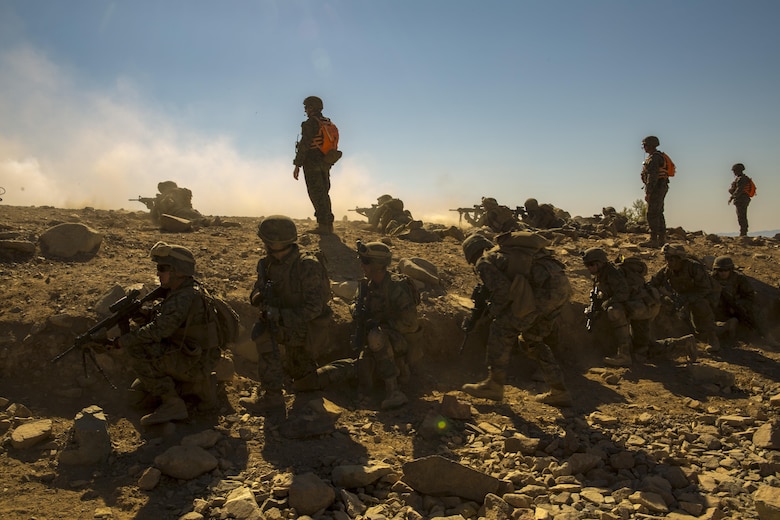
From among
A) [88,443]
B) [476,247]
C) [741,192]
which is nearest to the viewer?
[88,443]

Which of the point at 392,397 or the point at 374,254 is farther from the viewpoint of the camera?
the point at 374,254

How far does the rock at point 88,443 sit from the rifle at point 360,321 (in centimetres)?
268

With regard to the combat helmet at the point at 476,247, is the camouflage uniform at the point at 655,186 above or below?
above

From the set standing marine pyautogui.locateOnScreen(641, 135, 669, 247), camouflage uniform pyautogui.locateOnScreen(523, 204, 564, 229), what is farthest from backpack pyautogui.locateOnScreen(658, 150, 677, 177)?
camouflage uniform pyautogui.locateOnScreen(523, 204, 564, 229)

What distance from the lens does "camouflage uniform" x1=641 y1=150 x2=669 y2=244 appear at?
12.2m

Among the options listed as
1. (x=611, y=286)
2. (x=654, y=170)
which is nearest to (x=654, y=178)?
(x=654, y=170)

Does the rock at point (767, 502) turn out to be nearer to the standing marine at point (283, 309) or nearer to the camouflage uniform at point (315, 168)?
the standing marine at point (283, 309)

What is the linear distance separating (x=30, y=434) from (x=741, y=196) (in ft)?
57.8

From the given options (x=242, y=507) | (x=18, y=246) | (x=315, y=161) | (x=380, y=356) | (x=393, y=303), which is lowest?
(x=242, y=507)

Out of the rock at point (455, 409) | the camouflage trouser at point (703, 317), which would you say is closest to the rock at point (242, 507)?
the rock at point (455, 409)

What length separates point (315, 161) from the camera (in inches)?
378

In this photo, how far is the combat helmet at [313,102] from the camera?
957cm

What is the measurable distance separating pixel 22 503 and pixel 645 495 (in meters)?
4.50

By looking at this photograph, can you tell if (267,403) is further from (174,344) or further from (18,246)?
(18,246)
